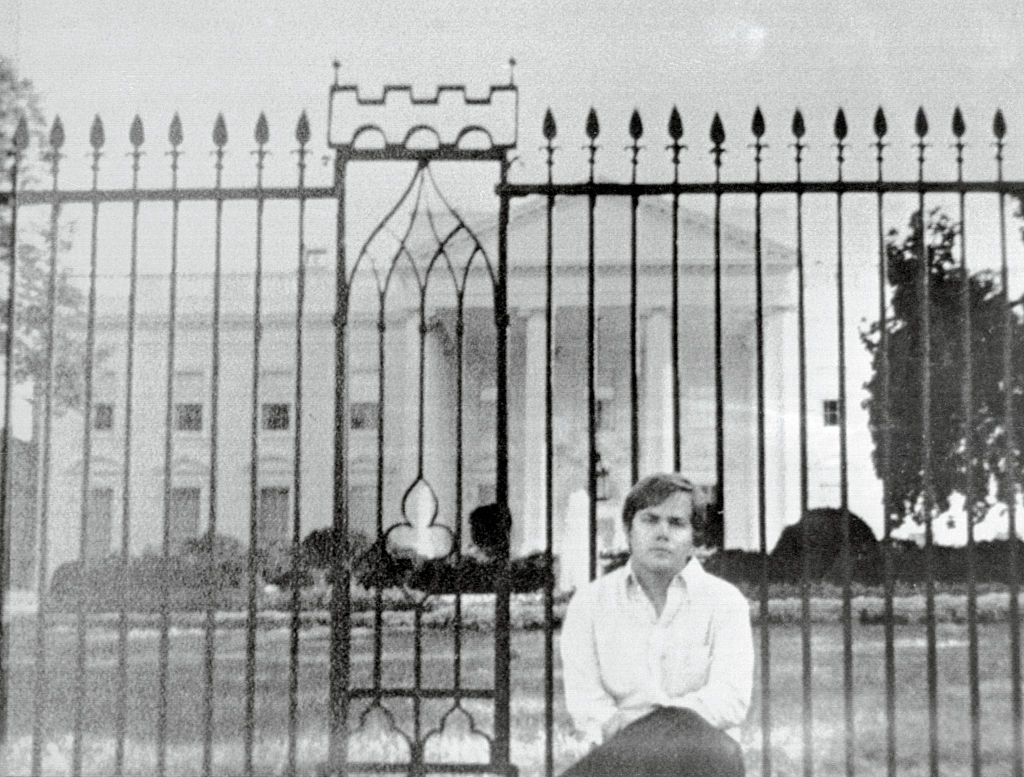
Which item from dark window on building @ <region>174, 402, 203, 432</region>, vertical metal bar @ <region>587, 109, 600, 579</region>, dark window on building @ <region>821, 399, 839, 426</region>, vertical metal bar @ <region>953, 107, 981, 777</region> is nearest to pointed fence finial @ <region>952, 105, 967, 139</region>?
vertical metal bar @ <region>953, 107, 981, 777</region>

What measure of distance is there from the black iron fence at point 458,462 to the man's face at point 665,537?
48 cm

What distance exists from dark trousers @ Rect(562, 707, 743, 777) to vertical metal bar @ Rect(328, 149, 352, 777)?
1.24 metres

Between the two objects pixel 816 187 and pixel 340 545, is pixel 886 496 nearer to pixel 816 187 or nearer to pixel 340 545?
pixel 816 187

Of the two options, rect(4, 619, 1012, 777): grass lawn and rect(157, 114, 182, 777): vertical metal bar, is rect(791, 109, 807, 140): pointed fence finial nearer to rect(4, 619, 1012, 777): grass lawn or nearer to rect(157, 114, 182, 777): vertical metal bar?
rect(157, 114, 182, 777): vertical metal bar

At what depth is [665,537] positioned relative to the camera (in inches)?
144

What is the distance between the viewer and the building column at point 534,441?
23.9m

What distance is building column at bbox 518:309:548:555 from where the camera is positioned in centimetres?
2394

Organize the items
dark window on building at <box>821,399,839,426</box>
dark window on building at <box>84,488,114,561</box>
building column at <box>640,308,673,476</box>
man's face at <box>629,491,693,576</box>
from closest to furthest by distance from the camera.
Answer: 1. man's face at <box>629,491,693,576</box>
2. dark window on building at <box>84,488,114,561</box>
3. building column at <box>640,308,673,476</box>
4. dark window on building at <box>821,399,839,426</box>

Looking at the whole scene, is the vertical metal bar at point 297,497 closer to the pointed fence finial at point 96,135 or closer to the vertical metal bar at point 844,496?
the pointed fence finial at point 96,135

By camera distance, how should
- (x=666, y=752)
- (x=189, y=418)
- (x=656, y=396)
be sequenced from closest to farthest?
(x=666, y=752), (x=656, y=396), (x=189, y=418)

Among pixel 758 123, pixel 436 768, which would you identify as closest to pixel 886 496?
pixel 758 123

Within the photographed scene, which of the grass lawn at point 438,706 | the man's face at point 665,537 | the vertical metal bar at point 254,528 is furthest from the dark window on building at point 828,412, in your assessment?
the man's face at point 665,537

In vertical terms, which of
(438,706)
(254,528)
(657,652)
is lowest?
(438,706)

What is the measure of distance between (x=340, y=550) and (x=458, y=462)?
524 millimetres
